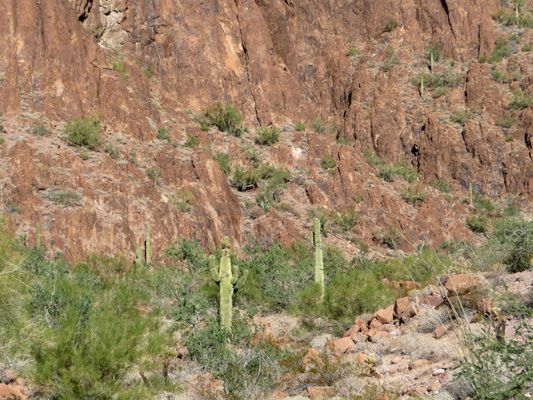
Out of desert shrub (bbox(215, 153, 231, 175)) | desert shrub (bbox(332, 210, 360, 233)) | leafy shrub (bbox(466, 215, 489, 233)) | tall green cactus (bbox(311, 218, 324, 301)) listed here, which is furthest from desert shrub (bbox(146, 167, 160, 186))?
leafy shrub (bbox(466, 215, 489, 233))

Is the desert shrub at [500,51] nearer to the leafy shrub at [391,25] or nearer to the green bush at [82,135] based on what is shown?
the leafy shrub at [391,25]

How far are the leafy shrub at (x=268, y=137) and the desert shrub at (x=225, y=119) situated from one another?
1.60 metres

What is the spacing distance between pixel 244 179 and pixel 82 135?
36.8ft

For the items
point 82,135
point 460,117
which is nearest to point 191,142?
point 82,135

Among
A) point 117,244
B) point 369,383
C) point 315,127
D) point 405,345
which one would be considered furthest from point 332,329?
point 315,127

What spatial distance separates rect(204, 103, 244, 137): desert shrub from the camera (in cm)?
3856

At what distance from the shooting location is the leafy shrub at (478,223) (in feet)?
111

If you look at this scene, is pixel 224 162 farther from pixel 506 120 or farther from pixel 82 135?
pixel 506 120

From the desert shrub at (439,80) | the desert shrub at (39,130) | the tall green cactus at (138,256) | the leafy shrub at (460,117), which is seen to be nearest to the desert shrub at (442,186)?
the leafy shrub at (460,117)

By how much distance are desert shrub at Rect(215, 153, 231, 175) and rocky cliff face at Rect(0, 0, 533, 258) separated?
79 centimetres

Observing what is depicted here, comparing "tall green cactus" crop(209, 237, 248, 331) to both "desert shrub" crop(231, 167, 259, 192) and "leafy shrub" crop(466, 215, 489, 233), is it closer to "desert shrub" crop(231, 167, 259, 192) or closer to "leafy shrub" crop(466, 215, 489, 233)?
"desert shrub" crop(231, 167, 259, 192)

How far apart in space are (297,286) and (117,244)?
10946 millimetres

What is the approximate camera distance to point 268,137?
127 feet

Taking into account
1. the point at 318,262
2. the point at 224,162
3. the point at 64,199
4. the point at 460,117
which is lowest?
the point at 318,262
